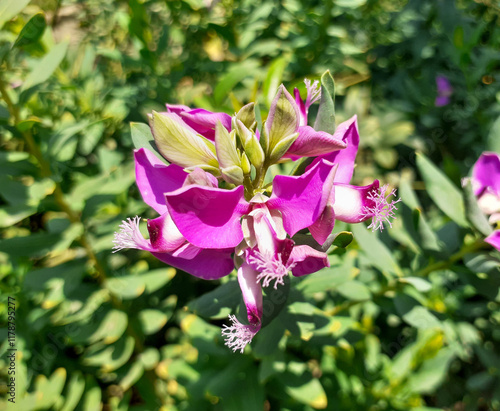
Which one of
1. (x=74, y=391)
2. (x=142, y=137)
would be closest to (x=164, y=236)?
(x=142, y=137)

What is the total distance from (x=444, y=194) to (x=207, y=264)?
38.8 inches

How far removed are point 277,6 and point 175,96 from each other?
1.11 m

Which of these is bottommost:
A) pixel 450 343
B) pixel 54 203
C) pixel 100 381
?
pixel 100 381

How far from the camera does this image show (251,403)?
1.84 meters

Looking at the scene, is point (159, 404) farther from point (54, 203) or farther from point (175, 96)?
point (175, 96)

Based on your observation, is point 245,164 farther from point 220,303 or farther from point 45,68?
point 45,68

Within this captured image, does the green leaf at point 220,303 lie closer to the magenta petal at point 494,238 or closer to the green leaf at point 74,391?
the magenta petal at point 494,238

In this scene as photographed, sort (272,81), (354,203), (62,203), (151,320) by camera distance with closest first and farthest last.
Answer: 1. (354,203)
2. (62,203)
3. (272,81)
4. (151,320)

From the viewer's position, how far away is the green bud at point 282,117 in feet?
3.09

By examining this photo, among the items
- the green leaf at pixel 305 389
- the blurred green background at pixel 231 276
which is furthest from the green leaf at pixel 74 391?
the green leaf at pixel 305 389

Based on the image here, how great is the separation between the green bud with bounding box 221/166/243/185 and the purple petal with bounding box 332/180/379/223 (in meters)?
0.26

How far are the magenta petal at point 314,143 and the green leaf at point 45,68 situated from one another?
3.65 feet

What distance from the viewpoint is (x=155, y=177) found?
1082 millimetres

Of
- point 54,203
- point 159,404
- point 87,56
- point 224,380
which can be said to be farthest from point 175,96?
point 159,404
